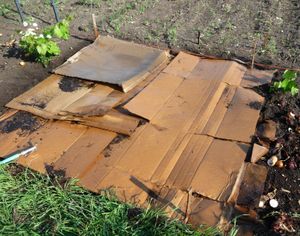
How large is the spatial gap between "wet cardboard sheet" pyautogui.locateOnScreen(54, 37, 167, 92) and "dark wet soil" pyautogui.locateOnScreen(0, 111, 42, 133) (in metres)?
0.80

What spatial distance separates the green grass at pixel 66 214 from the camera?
2.66m

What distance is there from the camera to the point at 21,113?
12.7 feet

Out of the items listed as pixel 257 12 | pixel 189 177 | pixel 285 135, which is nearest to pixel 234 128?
pixel 285 135

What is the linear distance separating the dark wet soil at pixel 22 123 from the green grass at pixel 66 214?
2.27 ft

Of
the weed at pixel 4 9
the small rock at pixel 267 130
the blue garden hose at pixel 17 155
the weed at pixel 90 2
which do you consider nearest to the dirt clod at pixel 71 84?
the blue garden hose at pixel 17 155

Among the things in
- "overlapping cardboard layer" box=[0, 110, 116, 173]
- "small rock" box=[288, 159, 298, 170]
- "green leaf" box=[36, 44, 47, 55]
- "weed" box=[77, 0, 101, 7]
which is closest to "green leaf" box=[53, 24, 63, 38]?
"green leaf" box=[36, 44, 47, 55]

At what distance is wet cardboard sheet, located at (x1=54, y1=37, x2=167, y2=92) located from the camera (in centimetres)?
423

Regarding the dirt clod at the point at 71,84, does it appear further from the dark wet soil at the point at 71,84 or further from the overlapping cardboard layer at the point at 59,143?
the overlapping cardboard layer at the point at 59,143

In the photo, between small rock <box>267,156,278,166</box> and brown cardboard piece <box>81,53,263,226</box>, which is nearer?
brown cardboard piece <box>81,53,263,226</box>

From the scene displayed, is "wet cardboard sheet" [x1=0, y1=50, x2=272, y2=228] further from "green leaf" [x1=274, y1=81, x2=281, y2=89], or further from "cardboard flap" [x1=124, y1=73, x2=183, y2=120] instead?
"green leaf" [x1=274, y1=81, x2=281, y2=89]

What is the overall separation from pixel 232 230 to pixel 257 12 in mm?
4486

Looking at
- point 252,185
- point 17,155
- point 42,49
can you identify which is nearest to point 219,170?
point 252,185

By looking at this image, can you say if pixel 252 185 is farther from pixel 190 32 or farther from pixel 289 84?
pixel 190 32

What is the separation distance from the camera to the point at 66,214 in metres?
2.79
